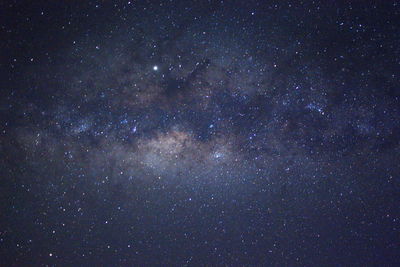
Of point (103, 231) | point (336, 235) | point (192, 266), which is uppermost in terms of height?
point (103, 231)

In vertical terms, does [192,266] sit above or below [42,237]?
below

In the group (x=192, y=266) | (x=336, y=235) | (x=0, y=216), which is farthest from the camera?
(x=192, y=266)

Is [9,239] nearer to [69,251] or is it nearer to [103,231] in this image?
[69,251]

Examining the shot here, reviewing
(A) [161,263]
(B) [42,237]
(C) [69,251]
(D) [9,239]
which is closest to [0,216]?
(D) [9,239]

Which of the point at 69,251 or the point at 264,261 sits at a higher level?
the point at 69,251

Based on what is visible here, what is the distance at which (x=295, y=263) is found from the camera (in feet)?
62.3

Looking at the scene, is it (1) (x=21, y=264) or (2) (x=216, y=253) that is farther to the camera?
(2) (x=216, y=253)

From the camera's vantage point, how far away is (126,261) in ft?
58.9

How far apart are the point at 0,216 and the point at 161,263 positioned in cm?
870

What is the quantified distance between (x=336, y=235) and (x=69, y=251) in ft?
44.8

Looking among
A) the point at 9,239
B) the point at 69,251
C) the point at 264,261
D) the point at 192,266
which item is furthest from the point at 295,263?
the point at 9,239

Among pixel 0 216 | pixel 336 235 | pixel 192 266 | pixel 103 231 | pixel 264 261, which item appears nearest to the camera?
pixel 336 235

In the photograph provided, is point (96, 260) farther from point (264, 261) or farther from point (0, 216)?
point (264, 261)

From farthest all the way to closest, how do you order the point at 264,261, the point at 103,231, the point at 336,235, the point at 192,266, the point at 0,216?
the point at 192,266 → the point at 103,231 → the point at 264,261 → the point at 0,216 → the point at 336,235
